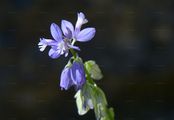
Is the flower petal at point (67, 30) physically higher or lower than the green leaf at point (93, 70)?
higher

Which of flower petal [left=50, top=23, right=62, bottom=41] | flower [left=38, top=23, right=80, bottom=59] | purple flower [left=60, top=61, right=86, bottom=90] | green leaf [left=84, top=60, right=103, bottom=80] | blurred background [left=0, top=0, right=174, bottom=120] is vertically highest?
flower petal [left=50, top=23, right=62, bottom=41]

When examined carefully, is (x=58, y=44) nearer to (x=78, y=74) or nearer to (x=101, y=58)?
(x=78, y=74)

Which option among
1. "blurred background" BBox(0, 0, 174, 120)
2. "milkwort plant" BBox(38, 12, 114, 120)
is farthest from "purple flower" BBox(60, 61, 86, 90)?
"blurred background" BBox(0, 0, 174, 120)

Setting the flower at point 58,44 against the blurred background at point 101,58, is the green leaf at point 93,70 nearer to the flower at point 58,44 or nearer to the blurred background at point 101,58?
the flower at point 58,44

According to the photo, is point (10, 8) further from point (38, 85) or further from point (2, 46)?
point (38, 85)

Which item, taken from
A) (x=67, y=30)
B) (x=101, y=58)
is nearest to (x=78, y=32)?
(x=67, y=30)

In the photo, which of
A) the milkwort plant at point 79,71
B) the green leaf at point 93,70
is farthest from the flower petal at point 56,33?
the green leaf at point 93,70

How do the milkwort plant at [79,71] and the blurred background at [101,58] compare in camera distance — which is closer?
the milkwort plant at [79,71]

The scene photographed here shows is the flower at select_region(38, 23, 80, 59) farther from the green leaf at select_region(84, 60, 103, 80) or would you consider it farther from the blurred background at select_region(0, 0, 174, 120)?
the blurred background at select_region(0, 0, 174, 120)
